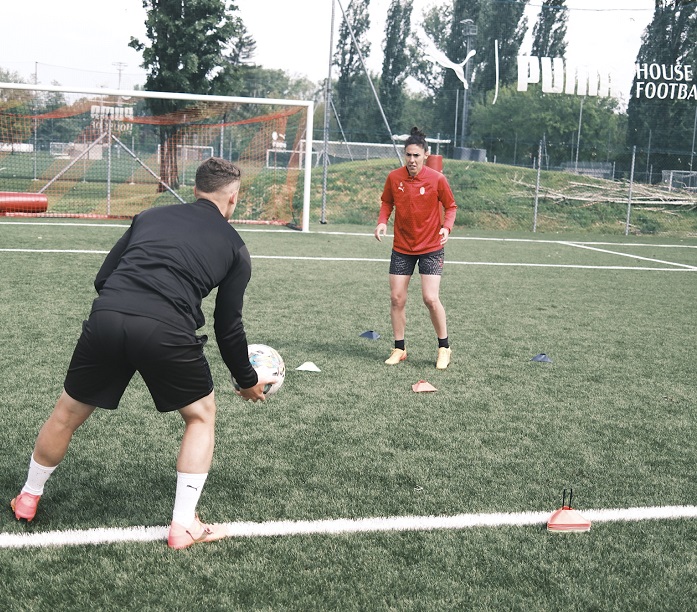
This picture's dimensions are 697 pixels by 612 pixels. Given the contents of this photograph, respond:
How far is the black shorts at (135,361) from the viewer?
3.23 m

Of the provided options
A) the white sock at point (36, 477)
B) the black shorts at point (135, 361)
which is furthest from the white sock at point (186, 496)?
the white sock at point (36, 477)

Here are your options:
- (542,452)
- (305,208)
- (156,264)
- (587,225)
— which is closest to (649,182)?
(587,225)

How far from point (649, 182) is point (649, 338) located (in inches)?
870

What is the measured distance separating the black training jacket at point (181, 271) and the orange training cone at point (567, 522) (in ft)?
5.20

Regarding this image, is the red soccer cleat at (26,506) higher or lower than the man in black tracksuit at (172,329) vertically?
lower

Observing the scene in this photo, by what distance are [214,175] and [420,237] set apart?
3912 mm

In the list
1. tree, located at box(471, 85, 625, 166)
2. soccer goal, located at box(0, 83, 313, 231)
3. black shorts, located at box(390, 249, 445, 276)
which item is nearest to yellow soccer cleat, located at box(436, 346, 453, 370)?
black shorts, located at box(390, 249, 445, 276)

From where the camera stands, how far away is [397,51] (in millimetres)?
32812

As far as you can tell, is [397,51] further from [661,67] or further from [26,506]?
[26,506]

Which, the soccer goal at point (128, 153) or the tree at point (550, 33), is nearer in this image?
the soccer goal at point (128, 153)

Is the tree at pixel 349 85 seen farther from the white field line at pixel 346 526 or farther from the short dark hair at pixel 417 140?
the white field line at pixel 346 526

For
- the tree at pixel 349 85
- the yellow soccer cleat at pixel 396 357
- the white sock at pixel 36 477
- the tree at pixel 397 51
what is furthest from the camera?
the tree at pixel 397 51

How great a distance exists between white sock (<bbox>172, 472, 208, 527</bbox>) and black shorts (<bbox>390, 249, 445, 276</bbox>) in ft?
13.5

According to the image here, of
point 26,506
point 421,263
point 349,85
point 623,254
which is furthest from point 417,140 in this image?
point 349,85
